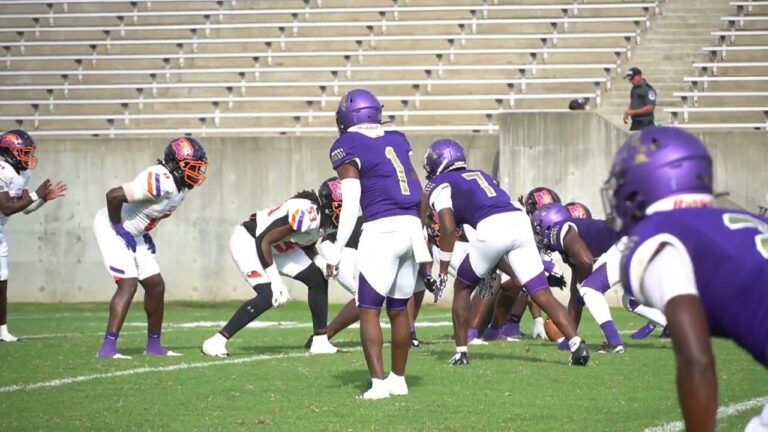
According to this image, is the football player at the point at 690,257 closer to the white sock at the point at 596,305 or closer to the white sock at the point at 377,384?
the white sock at the point at 377,384

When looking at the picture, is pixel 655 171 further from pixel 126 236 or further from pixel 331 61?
pixel 331 61

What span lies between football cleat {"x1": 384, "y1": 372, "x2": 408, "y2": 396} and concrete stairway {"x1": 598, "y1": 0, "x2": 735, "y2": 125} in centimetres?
1252

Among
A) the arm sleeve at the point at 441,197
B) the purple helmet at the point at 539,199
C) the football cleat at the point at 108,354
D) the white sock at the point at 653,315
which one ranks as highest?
the arm sleeve at the point at 441,197

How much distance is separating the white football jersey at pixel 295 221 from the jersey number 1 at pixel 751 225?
7.31m

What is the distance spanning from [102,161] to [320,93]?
14.3ft

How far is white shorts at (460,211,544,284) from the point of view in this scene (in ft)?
32.2

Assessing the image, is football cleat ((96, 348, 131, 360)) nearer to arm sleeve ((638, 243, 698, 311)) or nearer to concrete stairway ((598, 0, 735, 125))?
arm sleeve ((638, 243, 698, 311))

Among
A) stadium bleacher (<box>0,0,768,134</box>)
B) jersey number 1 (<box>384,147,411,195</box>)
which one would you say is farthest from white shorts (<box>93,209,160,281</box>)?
stadium bleacher (<box>0,0,768,134</box>)

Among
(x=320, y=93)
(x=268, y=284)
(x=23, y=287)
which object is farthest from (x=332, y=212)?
(x=320, y=93)

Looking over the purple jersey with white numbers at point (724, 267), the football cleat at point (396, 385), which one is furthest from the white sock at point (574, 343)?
the purple jersey with white numbers at point (724, 267)

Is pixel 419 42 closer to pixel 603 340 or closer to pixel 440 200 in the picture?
pixel 603 340

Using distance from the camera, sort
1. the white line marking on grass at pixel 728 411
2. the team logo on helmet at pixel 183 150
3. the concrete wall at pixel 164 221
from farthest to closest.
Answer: the concrete wall at pixel 164 221 < the team logo on helmet at pixel 183 150 < the white line marking on grass at pixel 728 411

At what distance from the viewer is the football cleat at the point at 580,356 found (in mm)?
9461

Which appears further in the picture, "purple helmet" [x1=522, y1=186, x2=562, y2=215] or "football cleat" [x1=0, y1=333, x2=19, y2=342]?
"purple helmet" [x1=522, y1=186, x2=562, y2=215]
